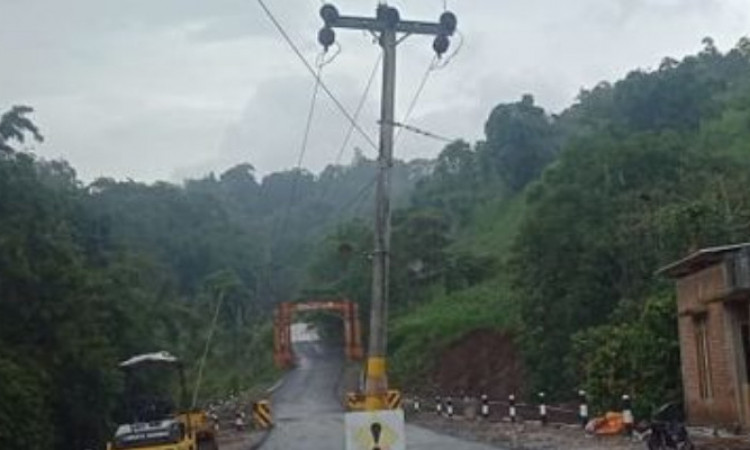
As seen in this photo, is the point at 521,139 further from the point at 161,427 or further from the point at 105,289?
the point at 161,427

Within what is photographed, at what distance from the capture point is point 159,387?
44781 millimetres

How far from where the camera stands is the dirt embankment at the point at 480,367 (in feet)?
205

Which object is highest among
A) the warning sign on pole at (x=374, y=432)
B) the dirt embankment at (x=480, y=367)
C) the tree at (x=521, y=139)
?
the tree at (x=521, y=139)

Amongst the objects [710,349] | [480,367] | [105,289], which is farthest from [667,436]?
[480,367]

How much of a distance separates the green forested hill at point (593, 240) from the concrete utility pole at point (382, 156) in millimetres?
18965

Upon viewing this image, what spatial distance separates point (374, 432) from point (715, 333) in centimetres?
1605

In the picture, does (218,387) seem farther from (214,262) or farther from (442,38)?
(442,38)

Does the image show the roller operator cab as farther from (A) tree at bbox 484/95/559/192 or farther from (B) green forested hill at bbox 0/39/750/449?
(A) tree at bbox 484/95/559/192

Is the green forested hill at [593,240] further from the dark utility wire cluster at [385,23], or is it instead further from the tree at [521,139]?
Result: the dark utility wire cluster at [385,23]

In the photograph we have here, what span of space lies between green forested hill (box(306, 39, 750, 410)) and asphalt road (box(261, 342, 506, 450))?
5426 mm

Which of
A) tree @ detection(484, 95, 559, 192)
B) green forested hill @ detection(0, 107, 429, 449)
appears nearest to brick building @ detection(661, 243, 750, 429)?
green forested hill @ detection(0, 107, 429, 449)

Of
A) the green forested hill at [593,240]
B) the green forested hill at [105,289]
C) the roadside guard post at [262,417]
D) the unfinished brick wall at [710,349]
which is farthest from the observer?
the roadside guard post at [262,417]

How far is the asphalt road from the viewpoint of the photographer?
3188 cm

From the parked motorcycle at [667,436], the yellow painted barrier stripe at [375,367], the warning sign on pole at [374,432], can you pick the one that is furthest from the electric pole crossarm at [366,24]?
the parked motorcycle at [667,436]
